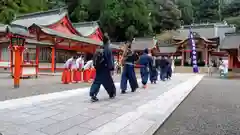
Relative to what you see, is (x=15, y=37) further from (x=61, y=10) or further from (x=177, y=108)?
(x=61, y=10)

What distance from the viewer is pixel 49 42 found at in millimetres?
20906

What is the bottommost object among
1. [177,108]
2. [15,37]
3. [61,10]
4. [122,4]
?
[177,108]

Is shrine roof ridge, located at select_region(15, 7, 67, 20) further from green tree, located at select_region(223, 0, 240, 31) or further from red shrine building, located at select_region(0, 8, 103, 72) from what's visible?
green tree, located at select_region(223, 0, 240, 31)

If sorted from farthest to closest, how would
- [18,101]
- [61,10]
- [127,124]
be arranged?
[61,10], [18,101], [127,124]

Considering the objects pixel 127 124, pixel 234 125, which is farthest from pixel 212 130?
pixel 127 124

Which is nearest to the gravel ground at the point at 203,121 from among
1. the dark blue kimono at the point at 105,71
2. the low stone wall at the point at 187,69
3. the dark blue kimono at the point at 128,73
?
the dark blue kimono at the point at 105,71

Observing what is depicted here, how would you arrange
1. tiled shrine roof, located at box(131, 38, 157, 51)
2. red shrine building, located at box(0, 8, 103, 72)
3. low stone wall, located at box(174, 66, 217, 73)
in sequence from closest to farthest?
red shrine building, located at box(0, 8, 103, 72)
low stone wall, located at box(174, 66, 217, 73)
tiled shrine roof, located at box(131, 38, 157, 51)

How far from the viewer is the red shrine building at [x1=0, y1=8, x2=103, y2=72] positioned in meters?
18.6

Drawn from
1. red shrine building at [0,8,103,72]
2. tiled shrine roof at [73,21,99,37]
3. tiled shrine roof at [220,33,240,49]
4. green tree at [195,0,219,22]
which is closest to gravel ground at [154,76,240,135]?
red shrine building at [0,8,103,72]

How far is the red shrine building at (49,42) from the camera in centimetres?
1864

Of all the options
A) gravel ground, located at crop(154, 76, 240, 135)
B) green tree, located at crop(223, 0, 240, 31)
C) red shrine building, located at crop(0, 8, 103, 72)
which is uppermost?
green tree, located at crop(223, 0, 240, 31)

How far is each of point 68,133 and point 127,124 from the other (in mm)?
1125

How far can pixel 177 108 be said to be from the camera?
647cm

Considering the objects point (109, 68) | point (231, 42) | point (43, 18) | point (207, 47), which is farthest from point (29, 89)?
point (207, 47)
